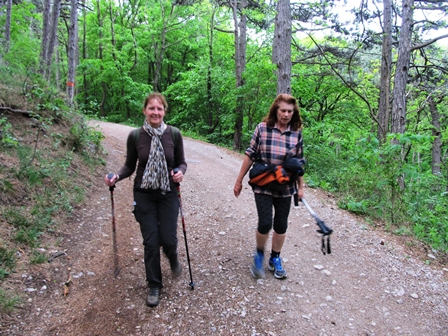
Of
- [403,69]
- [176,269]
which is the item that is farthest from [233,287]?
[403,69]

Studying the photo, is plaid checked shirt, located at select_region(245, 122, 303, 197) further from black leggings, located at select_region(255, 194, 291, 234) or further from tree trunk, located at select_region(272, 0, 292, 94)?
tree trunk, located at select_region(272, 0, 292, 94)

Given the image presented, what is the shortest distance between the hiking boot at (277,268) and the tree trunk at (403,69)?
7.68 metres

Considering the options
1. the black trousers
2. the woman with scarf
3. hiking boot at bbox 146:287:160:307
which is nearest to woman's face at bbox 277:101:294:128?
the woman with scarf

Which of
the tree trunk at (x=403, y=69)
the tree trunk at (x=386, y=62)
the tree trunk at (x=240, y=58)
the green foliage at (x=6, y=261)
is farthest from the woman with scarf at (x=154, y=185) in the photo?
the tree trunk at (x=240, y=58)

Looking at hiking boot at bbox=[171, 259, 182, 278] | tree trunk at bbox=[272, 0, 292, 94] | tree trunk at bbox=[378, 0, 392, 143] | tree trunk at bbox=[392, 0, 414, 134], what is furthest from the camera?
tree trunk at bbox=[378, 0, 392, 143]

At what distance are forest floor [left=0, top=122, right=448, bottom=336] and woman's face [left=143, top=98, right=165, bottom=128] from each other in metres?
1.88

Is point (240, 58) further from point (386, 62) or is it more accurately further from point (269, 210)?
point (269, 210)

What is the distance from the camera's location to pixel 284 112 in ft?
11.1

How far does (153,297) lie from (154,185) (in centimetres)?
119

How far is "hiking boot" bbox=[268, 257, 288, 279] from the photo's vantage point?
147 inches

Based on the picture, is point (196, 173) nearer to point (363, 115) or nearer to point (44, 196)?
point (44, 196)

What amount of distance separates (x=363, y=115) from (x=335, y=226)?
12565 mm

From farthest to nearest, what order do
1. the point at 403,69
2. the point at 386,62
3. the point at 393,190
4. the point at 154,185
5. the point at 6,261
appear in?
the point at 386,62 → the point at 403,69 → the point at 393,190 → the point at 6,261 → the point at 154,185

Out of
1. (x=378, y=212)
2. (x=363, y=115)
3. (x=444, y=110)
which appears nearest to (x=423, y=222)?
(x=378, y=212)
